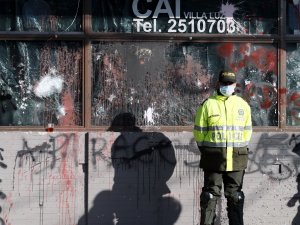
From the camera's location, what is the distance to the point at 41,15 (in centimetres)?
916

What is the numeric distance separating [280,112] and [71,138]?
106 inches

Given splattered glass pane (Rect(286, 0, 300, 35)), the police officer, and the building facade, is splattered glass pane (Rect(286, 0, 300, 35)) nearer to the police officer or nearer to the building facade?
the building facade

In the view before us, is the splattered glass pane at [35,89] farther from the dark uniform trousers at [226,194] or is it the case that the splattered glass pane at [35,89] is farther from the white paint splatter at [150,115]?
the dark uniform trousers at [226,194]

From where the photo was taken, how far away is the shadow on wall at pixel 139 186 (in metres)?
8.80

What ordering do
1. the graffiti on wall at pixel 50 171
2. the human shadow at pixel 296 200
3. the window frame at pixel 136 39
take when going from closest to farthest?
the graffiti on wall at pixel 50 171 → the human shadow at pixel 296 200 → the window frame at pixel 136 39

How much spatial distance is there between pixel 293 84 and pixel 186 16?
163 cm

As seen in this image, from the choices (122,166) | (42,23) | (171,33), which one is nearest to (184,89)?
(171,33)

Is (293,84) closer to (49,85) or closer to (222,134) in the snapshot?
(222,134)

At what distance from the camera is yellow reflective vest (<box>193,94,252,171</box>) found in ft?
26.2

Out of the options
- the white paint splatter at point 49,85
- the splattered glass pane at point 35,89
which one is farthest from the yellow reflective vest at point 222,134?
the white paint splatter at point 49,85

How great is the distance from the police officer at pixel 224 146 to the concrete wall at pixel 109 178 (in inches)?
29.9

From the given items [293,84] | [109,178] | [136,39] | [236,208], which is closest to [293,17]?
[293,84]

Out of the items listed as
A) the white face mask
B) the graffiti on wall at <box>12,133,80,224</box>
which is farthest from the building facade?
the white face mask

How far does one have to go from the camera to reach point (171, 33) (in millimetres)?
9211
